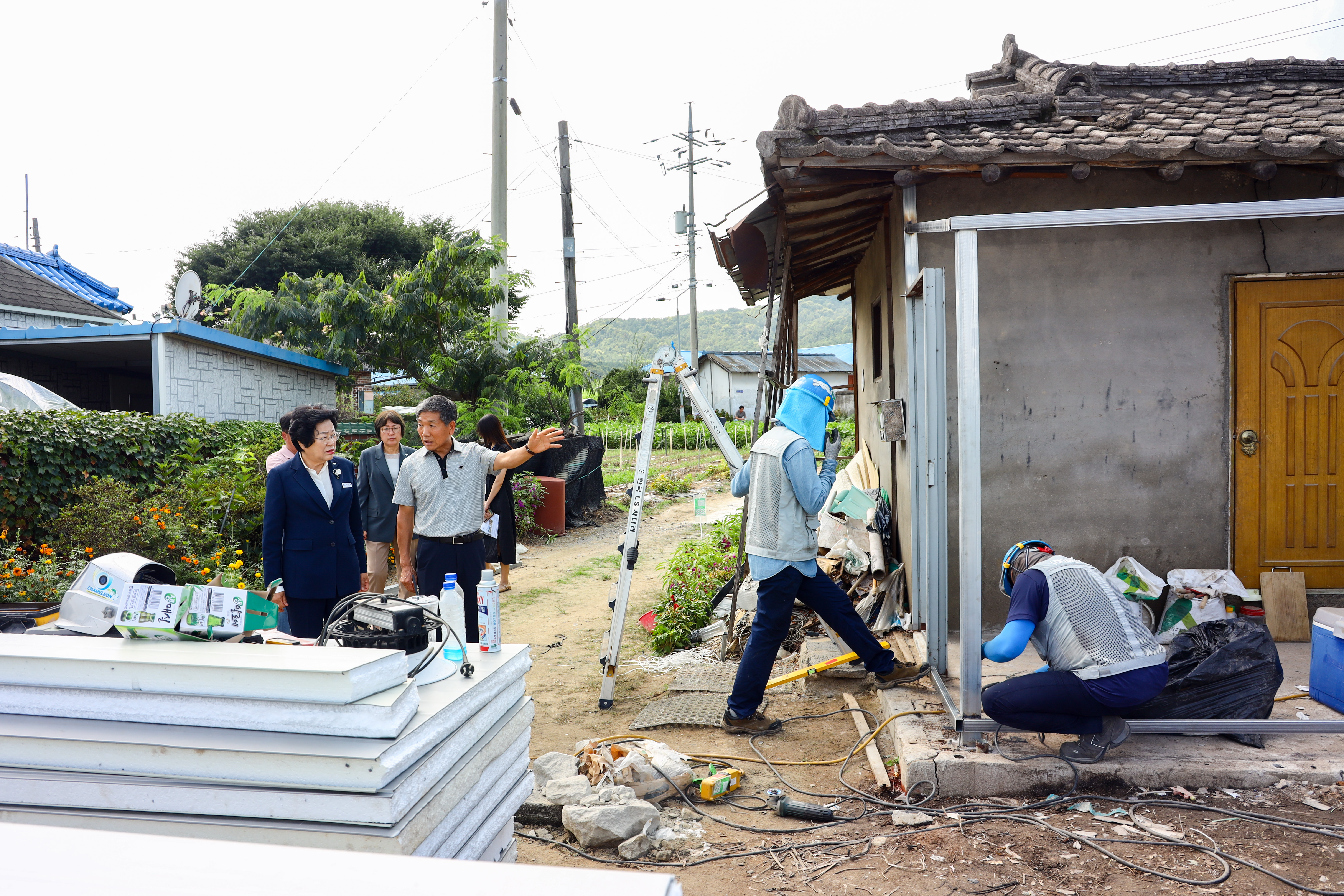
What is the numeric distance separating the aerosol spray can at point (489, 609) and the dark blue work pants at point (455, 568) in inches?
46.3

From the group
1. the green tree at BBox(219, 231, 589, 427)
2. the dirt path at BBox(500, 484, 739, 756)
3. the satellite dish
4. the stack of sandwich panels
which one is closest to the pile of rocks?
the dirt path at BBox(500, 484, 739, 756)

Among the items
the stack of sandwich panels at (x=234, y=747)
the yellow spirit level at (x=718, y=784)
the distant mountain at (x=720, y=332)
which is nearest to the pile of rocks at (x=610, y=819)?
the yellow spirit level at (x=718, y=784)

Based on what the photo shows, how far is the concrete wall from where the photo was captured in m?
5.32

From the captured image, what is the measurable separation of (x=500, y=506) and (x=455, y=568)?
2.92 metres

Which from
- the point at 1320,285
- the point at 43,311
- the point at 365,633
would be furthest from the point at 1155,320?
the point at 43,311

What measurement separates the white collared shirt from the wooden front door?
571cm

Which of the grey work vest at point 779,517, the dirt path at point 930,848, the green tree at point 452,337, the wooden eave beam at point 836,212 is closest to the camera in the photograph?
the dirt path at point 930,848

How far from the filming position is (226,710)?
2.05m

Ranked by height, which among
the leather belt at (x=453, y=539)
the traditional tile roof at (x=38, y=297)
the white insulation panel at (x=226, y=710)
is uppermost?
the traditional tile roof at (x=38, y=297)

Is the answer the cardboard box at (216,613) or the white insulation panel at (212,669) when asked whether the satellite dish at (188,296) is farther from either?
the white insulation panel at (212,669)

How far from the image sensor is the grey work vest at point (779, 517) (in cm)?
453

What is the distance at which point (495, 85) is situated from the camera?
15.1 meters

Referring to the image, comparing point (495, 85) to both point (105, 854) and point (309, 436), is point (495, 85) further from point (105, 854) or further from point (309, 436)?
point (105, 854)

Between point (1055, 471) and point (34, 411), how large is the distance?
30.3 ft
